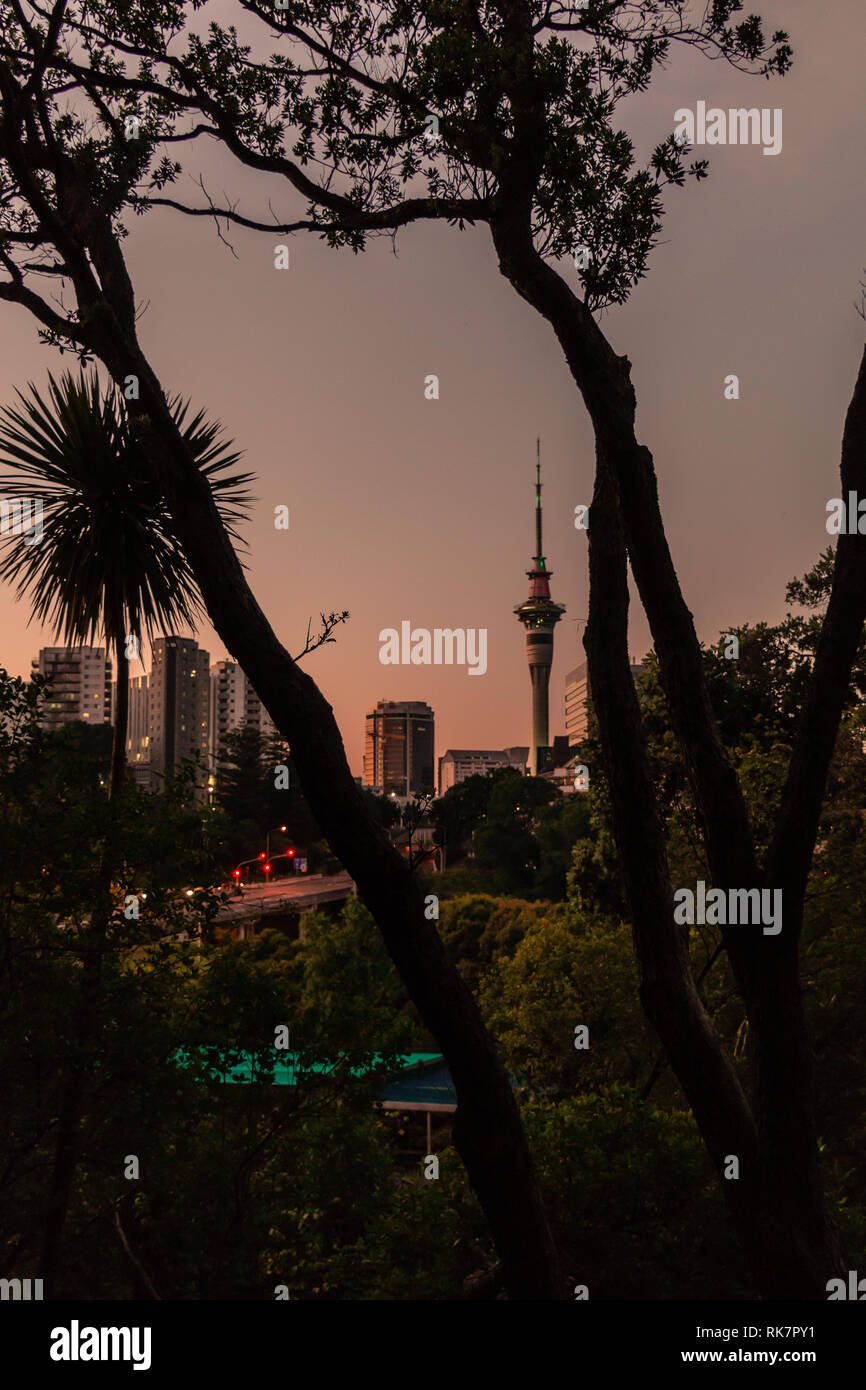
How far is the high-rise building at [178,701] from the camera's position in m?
126

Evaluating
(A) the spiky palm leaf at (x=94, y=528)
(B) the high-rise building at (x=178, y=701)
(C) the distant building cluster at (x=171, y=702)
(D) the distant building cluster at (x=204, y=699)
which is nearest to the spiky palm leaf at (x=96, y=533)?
(A) the spiky palm leaf at (x=94, y=528)

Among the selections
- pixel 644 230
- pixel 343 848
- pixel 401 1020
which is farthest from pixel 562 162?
pixel 401 1020

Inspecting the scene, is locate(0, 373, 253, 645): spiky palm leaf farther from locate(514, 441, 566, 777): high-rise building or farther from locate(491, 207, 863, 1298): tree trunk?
locate(514, 441, 566, 777): high-rise building

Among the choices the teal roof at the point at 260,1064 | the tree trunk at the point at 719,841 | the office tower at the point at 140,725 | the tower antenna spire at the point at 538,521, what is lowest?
the teal roof at the point at 260,1064

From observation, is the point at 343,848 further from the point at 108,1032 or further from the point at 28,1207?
the point at 28,1207

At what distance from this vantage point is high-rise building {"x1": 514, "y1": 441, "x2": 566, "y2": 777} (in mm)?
161375

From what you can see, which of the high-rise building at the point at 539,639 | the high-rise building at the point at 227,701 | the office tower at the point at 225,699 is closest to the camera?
the high-rise building at the point at 227,701

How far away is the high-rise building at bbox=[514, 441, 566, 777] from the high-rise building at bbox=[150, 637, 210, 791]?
177 ft

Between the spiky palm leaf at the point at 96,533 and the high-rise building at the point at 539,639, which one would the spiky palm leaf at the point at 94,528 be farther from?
the high-rise building at the point at 539,639

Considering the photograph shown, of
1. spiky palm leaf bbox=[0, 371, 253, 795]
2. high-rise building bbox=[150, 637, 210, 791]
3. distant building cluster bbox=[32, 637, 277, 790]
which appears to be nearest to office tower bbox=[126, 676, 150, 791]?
distant building cluster bbox=[32, 637, 277, 790]

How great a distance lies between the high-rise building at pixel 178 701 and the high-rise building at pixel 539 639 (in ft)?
177

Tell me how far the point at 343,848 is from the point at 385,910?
0.31 metres
